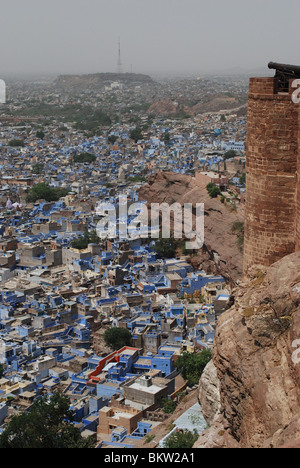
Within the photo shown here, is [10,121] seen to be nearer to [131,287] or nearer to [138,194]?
[138,194]

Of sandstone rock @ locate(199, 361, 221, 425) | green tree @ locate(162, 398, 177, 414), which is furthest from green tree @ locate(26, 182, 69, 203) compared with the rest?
sandstone rock @ locate(199, 361, 221, 425)

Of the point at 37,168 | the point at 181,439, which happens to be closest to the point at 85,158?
the point at 37,168

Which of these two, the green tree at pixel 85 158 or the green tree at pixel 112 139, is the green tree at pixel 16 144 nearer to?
the green tree at pixel 112 139

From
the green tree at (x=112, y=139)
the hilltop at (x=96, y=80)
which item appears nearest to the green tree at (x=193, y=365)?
the green tree at (x=112, y=139)

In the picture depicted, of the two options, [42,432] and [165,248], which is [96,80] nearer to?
[165,248]

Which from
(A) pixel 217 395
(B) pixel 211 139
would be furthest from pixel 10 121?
(A) pixel 217 395
